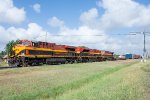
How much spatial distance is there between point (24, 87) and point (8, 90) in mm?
1699

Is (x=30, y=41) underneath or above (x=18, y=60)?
above

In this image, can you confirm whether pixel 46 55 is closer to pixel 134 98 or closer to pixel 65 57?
pixel 65 57

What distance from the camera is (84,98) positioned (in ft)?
47.6

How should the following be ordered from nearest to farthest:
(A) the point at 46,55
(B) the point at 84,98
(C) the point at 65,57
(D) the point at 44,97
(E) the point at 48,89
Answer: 1. (B) the point at 84,98
2. (D) the point at 44,97
3. (E) the point at 48,89
4. (A) the point at 46,55
5. (C) the point at 65,57

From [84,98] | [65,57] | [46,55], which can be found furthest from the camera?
[65,57]

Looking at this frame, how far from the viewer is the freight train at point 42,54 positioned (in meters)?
42.4

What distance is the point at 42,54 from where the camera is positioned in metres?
48.2

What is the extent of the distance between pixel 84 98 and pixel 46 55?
Answer: 35.9 metres

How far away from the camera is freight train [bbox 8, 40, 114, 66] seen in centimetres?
4244

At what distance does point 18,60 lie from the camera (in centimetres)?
4197

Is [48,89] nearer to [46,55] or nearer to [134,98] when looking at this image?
[134,98]

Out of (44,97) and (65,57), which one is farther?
(65,57)

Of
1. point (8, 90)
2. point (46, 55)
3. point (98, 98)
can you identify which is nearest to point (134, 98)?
point (98, 98)

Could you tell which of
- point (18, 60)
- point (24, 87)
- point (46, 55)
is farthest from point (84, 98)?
point (46, 55)
